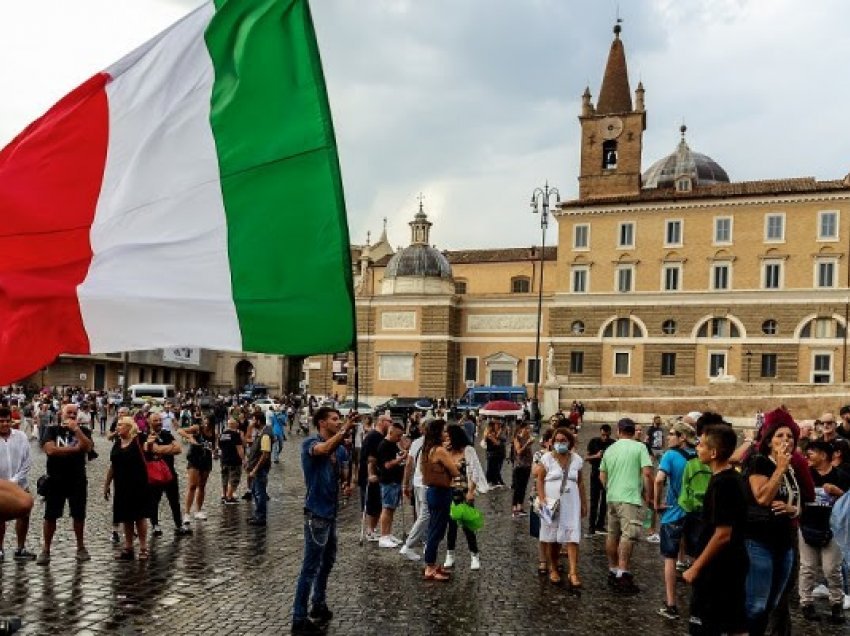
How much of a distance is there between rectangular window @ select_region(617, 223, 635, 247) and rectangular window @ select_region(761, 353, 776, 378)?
10270mm

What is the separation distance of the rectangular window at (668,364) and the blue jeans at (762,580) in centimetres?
4790

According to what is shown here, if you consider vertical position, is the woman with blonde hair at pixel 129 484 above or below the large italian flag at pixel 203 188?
below

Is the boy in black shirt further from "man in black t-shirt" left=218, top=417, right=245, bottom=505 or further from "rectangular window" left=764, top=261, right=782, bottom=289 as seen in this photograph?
"rectangular window" left=764, top=261, right=782, bottom=289

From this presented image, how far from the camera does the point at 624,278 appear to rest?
53719mm

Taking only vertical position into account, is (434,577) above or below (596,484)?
below

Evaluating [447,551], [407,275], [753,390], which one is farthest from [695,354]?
[447,551]

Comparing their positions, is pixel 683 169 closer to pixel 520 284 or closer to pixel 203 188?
Result: pixel 520 284

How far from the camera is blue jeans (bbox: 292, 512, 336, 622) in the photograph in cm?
690

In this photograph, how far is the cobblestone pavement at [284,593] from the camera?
716 centimetres

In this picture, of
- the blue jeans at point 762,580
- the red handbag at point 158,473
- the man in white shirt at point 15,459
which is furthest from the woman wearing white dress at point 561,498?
the man in white shirt at point 15,459

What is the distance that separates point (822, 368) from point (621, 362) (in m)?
11.3

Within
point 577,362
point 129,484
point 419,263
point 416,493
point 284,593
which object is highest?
point 419,263

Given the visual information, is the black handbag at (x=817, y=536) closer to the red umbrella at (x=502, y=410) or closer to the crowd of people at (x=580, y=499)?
A: the crowd of people at (x=580, y=499)

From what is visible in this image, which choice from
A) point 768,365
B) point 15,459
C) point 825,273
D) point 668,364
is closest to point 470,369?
point 668,364
